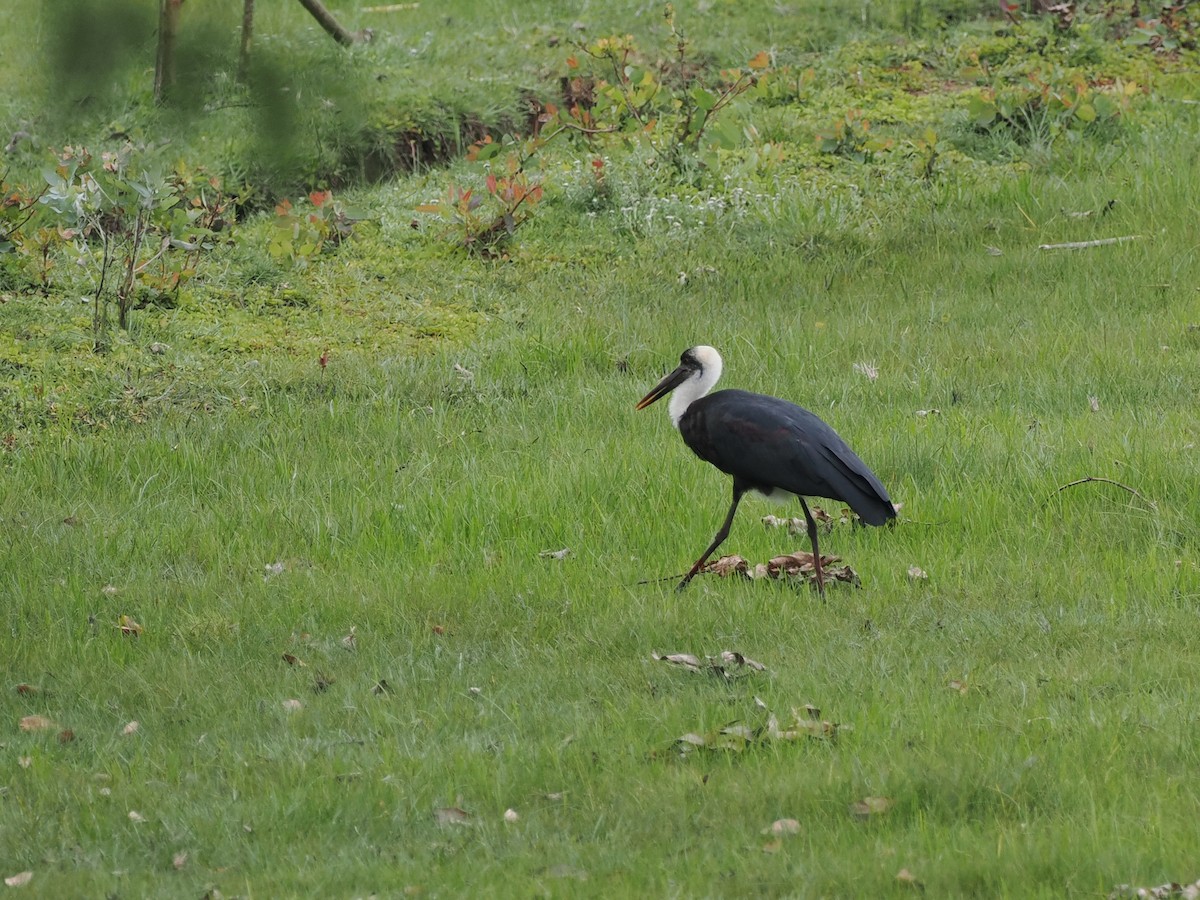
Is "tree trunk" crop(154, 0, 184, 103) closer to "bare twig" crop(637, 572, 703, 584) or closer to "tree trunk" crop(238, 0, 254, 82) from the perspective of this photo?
"tree trunk" crop(238, 0, 254, 82)

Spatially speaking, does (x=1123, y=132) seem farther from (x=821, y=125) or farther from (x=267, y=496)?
(x=267, y=496)

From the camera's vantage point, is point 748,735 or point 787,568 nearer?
point 748,735

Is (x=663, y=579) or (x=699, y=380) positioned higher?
(x=699, y=380)

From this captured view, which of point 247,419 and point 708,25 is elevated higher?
point 708,25

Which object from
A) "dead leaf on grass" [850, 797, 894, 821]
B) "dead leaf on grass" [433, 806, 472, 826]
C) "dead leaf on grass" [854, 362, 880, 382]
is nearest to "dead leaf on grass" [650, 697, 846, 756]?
"dead leaf on grass" [850, 797, 894, 821]

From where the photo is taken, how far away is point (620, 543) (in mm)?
6512

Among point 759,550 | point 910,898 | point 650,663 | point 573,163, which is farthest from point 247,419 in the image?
point 910,898

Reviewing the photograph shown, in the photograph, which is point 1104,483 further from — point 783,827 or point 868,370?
point 783,827

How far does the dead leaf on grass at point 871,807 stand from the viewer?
13.6 feet

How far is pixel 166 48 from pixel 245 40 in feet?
0.53

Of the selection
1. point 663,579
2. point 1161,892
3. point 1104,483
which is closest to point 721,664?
point 663,579

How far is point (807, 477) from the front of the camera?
584 cm

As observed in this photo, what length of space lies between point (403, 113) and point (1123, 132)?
215 inches

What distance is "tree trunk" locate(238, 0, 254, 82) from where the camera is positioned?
322 centimetres
